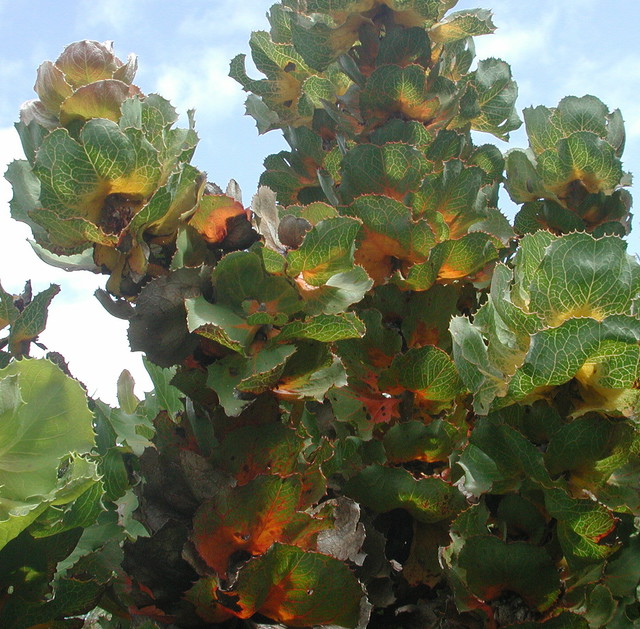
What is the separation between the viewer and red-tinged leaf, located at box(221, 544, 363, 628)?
0.83 m

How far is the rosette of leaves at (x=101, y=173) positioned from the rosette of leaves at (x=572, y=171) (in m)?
0.70

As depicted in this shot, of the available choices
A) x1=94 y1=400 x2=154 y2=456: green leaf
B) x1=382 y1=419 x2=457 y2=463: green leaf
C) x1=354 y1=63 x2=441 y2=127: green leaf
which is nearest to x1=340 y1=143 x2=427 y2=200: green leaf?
x1=354 y1=63 x2=441 y2=127: green leaf

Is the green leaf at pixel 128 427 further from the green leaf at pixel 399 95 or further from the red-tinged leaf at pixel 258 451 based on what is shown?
the green leaf at pixel 399 95

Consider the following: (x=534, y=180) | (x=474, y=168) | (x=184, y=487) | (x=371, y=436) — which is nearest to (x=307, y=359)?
(x=184, y=487)

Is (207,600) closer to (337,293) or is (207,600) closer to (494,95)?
(337,293)

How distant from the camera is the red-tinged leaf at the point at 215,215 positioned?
0.98 metres

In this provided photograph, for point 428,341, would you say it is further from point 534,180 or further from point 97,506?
point 97,506

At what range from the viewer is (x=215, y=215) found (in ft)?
3.26

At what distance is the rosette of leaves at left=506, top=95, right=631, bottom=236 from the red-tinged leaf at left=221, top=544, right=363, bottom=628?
851 millimetres

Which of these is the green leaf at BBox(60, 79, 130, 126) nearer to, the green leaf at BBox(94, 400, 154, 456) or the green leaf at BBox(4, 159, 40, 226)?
the green leaf at BBox(4, 159, 40, 226)

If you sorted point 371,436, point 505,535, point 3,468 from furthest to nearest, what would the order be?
1. point 371,436
2. point 505,535
3. point 3,468

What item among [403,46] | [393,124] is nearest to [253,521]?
[393,124]

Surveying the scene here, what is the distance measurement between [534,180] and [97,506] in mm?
985

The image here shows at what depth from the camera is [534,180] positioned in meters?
1.47
